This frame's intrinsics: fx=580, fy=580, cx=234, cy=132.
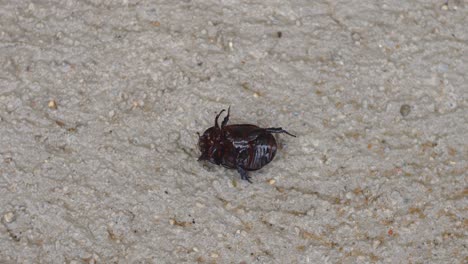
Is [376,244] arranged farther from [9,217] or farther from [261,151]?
[9,217]

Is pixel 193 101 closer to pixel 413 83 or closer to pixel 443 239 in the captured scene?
pixel 413 83

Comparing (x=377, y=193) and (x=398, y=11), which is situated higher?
(x=398, y=11)

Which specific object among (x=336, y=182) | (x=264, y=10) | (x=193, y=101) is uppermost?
(x=264, y=10)

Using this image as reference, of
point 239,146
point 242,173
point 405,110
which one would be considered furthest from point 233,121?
point 405,110

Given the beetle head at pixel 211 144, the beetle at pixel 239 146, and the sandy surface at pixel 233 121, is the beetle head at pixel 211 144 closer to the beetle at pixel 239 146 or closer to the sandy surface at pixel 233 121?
the beetle at pixel 239 146

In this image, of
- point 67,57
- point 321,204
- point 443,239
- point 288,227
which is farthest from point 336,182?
point 67,57
